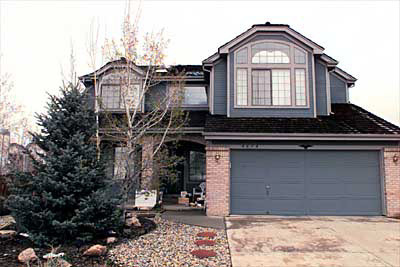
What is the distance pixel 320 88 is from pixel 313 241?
701 cm

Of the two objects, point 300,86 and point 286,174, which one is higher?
point 300,86

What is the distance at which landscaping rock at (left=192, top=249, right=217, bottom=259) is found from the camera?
572 centimetres

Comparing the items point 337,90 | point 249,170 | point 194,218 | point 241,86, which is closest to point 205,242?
point 194,218

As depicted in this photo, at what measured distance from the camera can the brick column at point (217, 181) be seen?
32.2ft

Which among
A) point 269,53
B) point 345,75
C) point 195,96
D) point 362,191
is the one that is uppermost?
point 269,53

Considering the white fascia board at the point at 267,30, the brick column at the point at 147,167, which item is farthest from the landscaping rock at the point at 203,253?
the white fascia board at the point at 267,30

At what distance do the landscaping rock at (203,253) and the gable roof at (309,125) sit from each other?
14.5 feet

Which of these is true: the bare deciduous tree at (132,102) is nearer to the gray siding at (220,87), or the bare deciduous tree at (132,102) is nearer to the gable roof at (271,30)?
the gray siding at (220,87)

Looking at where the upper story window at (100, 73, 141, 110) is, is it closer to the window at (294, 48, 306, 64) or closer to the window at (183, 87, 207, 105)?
the window at (183, 87, 207, 105)

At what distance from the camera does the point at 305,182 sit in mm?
10117

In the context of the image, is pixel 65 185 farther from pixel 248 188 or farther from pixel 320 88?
pixel 320 88

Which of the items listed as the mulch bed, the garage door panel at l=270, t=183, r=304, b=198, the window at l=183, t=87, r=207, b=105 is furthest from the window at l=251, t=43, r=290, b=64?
the mulch bed

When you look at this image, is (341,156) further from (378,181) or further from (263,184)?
(263,184)

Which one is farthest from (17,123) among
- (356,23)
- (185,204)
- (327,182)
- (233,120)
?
(356,23)
